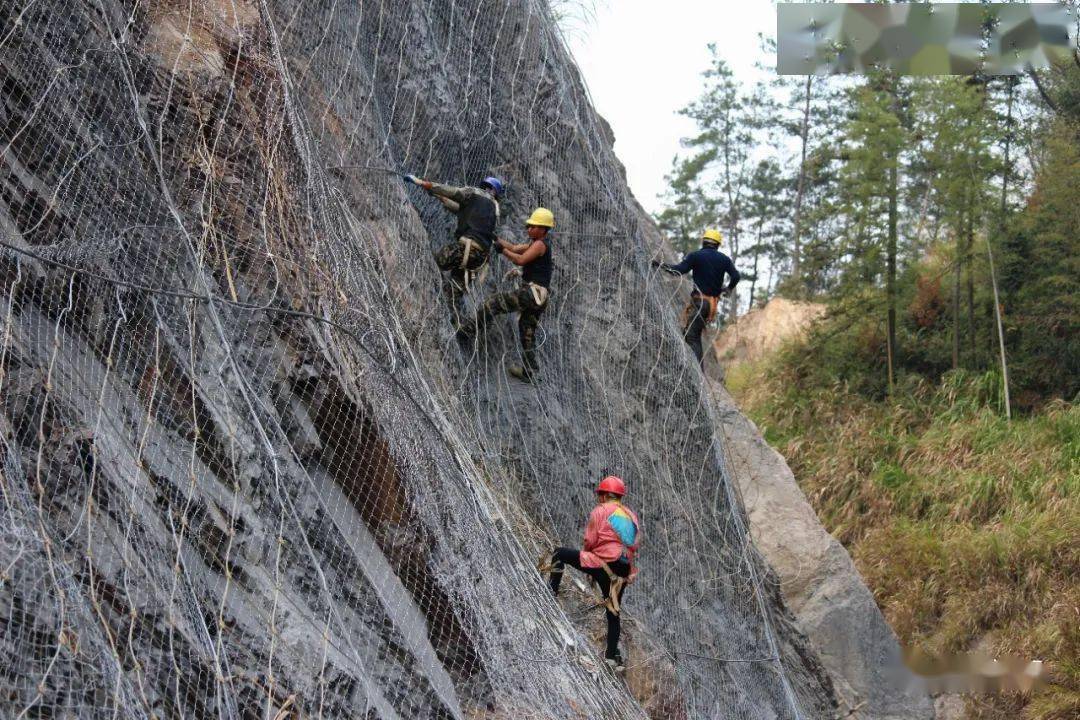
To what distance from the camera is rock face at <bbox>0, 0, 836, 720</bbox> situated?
4.73 meters

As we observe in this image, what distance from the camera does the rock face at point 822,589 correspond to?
1082 centimetres

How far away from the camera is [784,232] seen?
3186 centimetres

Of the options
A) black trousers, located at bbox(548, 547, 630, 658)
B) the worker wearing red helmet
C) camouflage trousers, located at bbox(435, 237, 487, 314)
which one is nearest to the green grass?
black trousers, located at bbox(548, 547, 630, 658)

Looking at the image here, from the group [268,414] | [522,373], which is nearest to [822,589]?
[522,373]

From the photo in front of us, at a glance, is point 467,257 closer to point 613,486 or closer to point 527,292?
point 527,292

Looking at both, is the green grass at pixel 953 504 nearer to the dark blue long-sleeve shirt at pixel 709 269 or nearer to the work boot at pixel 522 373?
the dark blue long-sleeve shirt at pixel 709 269

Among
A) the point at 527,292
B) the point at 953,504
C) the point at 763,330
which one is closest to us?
the point at 527,292

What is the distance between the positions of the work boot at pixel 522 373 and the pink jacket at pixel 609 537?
5.22 ft

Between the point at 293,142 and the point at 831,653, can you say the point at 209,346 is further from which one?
the point at 831,653

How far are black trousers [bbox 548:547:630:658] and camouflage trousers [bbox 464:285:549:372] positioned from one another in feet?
5.74

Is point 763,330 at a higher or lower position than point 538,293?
higher

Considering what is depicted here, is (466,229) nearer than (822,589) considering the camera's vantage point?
Yes

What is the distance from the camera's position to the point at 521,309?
25.2ft

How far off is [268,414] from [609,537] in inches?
77.5
